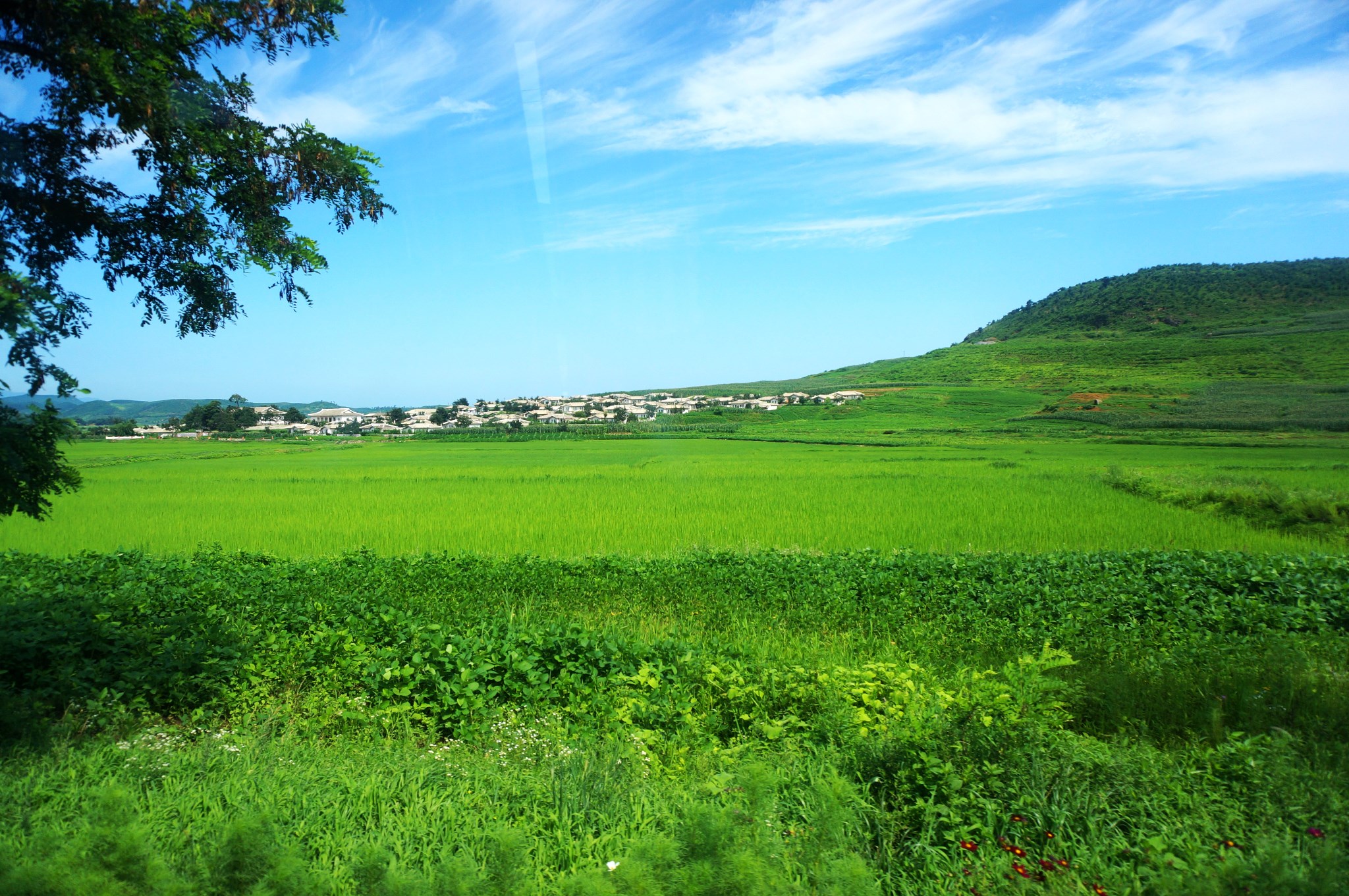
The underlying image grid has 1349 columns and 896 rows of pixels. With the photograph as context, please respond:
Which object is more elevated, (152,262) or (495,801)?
(152,262)

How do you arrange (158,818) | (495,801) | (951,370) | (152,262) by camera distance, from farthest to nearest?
(951,370) → (152,262) → (495,801) → (158,818)

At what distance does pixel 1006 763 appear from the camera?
3834 mm

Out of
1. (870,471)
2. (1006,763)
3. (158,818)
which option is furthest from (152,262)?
(870,471)

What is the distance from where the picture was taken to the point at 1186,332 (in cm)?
3014

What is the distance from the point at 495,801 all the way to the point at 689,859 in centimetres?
121

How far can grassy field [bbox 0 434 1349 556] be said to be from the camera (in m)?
11.9

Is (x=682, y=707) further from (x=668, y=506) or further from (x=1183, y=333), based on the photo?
(x=1183, y=333)

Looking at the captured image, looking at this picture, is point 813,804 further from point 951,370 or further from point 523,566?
point 951,370

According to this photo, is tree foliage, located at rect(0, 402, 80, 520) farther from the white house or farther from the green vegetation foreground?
the white house

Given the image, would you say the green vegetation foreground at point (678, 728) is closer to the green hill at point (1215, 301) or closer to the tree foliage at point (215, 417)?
the green hill at point (1215, 301)

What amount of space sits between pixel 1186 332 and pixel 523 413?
50723 millimetres

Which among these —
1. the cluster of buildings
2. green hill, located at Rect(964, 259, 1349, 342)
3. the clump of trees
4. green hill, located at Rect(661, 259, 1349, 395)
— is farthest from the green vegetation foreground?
the cluster of buildings

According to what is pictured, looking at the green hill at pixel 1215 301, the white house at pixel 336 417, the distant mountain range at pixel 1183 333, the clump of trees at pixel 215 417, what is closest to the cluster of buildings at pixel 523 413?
the white house at pixel 336 417

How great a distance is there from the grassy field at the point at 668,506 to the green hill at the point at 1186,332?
4.35 m
